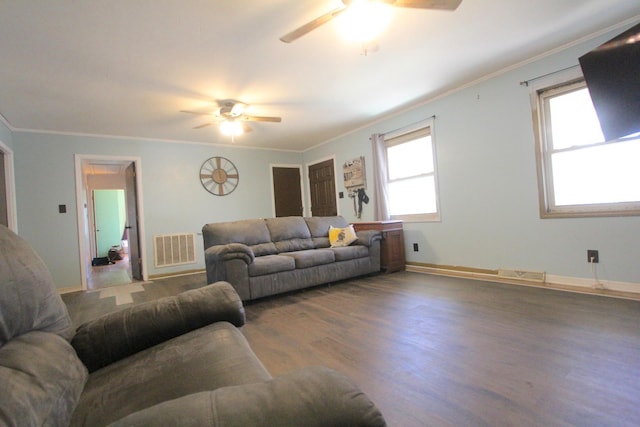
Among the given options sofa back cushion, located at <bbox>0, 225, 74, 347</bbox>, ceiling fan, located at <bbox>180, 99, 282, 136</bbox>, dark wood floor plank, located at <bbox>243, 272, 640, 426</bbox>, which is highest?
ceiling fan, located at <bbox>180, 99, 282, 136</bbox>

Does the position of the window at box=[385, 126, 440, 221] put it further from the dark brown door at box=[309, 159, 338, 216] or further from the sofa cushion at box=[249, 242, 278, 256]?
the sofa cushion at box=[249, 242, 278, 256]

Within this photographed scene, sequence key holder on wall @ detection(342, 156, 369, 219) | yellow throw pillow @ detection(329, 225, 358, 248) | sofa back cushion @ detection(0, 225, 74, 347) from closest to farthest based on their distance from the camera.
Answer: sofa back cushion @ detection(0, 225, 74, 347) → yellow throw pillow @ detection(329, 225, 358, 248) → key holder on wall @ detection(342, 156, 369, 219)

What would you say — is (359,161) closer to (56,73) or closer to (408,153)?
(408,153)

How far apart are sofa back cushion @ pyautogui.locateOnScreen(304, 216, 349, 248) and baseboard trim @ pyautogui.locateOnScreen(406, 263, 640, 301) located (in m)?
1.55

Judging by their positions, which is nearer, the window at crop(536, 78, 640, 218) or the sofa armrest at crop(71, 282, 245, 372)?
the sofa armrest at crop(71, 282, 245, 372)

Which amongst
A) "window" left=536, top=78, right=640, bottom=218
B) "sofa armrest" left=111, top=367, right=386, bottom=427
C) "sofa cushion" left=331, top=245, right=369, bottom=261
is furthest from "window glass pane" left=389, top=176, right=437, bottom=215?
"sofa armrest" left=111, top=367, right=386, bottom=427

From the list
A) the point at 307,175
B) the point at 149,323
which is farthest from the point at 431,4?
the point at 307,175

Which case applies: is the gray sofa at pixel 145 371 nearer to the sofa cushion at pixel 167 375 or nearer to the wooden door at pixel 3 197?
the sofa cushion at pixel 167 375

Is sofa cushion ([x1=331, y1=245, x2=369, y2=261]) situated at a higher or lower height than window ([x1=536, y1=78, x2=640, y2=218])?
lower

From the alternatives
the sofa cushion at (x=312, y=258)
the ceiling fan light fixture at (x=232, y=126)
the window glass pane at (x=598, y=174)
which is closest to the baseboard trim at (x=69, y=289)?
the ceiling fan light fixture at (x=232, y=126)

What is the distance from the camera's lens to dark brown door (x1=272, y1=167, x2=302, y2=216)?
6.45 m

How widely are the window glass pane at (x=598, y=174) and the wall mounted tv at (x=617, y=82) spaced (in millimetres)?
451

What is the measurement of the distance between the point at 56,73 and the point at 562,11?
451 centimetres

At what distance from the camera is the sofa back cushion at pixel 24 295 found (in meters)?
0.78
